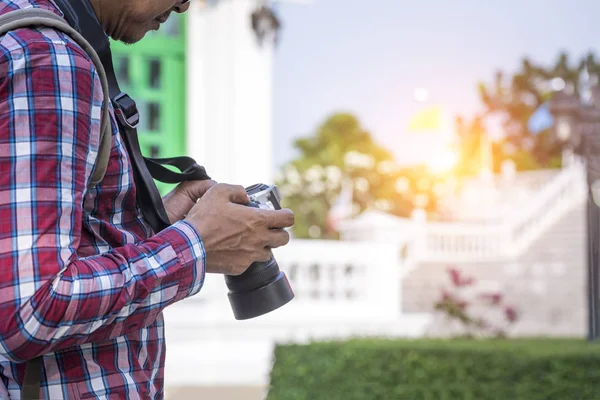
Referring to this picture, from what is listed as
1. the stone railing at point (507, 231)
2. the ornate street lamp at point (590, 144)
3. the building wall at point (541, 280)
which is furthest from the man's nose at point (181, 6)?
the stone railing at point (507, 231)

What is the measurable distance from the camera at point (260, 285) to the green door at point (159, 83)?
15.9 ft

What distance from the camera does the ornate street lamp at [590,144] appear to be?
6246 mm

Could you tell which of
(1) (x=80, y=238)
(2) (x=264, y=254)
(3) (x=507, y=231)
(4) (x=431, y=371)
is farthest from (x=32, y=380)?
(3) (x=507, y=231)

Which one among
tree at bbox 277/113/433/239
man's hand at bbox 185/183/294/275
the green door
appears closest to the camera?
man's hand at bbox 185/183/294/275

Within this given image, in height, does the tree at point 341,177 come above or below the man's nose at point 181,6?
above

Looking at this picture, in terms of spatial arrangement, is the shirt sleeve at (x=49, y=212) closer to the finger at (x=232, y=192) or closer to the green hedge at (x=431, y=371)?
the finger at (x=232, y=192)

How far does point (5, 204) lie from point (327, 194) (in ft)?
85.7

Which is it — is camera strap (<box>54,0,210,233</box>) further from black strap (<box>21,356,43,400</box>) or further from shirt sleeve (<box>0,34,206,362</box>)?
black strap (<box>21,356,43,400</box>)

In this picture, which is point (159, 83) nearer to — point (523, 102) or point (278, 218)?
point (278, 218)

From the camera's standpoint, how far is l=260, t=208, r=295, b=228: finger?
904 mm

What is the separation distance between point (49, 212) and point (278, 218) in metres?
0.24

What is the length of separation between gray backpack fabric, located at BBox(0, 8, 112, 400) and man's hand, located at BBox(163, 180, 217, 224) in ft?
0.93

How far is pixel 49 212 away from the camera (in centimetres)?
75

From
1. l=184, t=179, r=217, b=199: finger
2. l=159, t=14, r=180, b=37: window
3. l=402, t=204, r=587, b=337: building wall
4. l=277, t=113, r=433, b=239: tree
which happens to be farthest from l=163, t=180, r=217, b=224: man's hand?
l=277, t=113, r=433, b=239: tree
